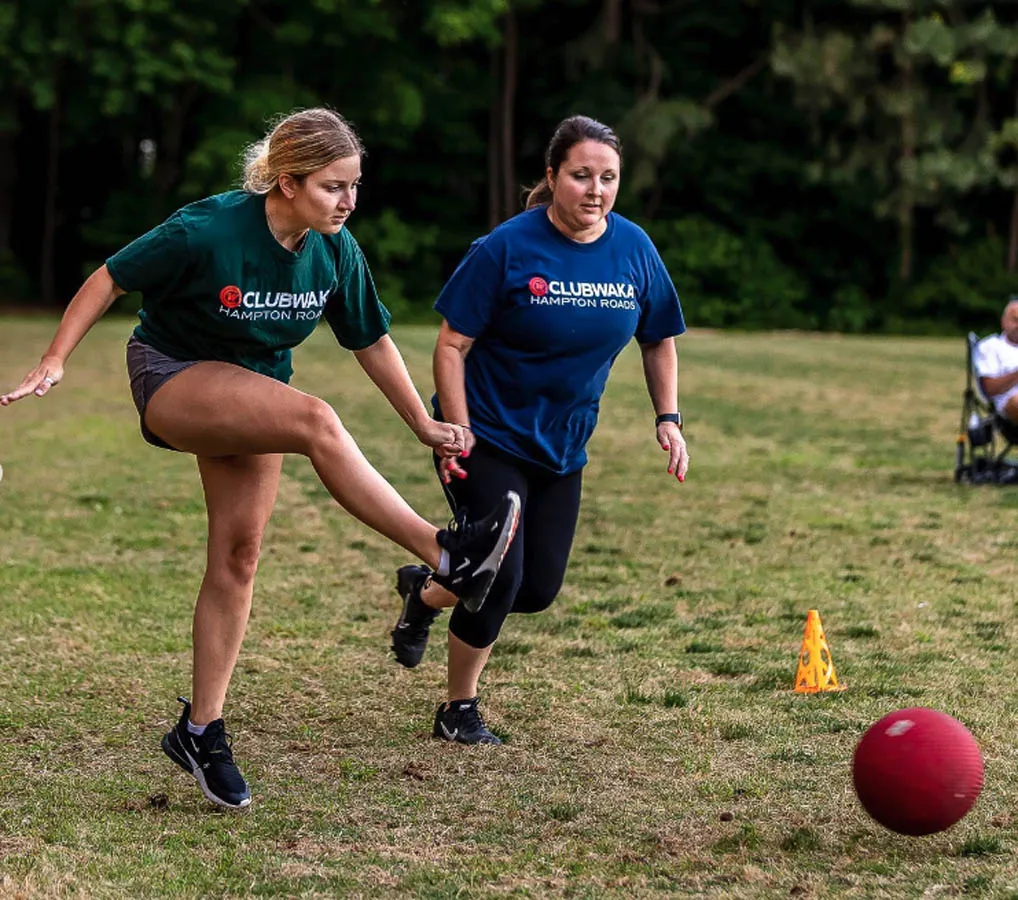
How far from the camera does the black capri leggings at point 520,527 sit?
16.8 ft

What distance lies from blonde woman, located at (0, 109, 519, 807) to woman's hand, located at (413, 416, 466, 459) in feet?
1.07

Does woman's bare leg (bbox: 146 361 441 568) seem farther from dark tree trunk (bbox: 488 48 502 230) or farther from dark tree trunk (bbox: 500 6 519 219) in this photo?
dark tree trunk (bbox: 488 48 502 230)

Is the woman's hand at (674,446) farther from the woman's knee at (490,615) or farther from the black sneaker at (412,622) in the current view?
the black sneaker at (412,622)

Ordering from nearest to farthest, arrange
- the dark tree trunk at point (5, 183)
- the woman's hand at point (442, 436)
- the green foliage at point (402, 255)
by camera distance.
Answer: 1. the woman's hand at point (442, 436)
2. the green foliage at point (402, 255)
3. the dark tree trunk at point (5, 183)

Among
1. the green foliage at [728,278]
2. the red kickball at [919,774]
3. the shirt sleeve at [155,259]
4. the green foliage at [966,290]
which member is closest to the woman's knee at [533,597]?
the red kickball at [919,774]

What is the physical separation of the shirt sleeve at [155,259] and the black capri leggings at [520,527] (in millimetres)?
1102

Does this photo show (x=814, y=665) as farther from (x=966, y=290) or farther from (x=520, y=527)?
(x=966, y=290)

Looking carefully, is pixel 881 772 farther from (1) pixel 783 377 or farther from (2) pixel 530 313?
(1) pixel 783 377

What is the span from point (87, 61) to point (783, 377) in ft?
73.2

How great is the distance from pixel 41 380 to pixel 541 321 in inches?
62.0

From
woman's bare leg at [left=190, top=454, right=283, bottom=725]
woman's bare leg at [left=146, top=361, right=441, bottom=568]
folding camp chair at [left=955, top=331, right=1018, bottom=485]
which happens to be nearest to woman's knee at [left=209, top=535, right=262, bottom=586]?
woman's bare leg at [left=190, top=454, right=283, bottom=725]

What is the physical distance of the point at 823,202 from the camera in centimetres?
4447

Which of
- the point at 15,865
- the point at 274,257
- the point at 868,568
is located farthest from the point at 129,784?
the point at 868,568

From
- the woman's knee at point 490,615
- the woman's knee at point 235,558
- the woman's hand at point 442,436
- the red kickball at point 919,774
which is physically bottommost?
the red kickball at point 919,774
